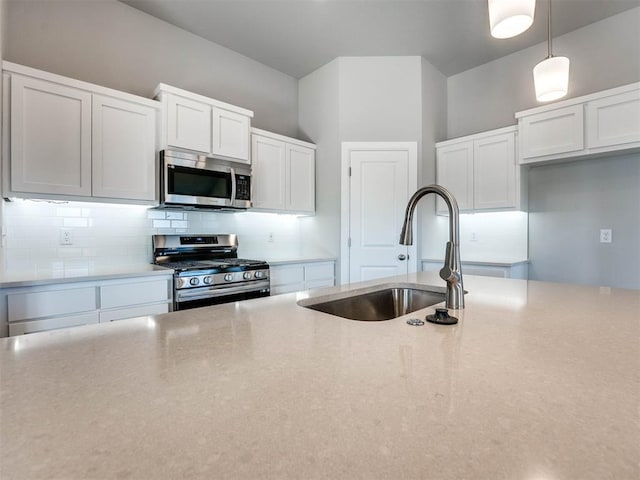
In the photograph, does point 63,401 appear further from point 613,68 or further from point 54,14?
point 613,68

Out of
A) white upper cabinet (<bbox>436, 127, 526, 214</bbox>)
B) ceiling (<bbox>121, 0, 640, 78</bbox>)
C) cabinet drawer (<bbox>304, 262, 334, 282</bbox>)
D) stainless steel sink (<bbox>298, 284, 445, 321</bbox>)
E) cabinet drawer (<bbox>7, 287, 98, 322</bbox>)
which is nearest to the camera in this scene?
stainless steel sink (<bbox>298, 284, 445, 321</bbox>)

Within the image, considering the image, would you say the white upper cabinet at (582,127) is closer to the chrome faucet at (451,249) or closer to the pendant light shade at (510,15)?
the pendant light shade at (510,15)

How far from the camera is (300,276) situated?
10.9ft

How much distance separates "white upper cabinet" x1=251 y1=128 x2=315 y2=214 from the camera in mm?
3344

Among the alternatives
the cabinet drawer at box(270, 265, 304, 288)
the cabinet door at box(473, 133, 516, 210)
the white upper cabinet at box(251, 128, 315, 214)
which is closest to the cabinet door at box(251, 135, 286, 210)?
the white upper cabinet at box(251, 128, 315, 214)

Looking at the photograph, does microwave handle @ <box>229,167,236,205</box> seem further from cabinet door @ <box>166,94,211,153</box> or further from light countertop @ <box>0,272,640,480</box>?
light countertop @ <box>0,272,640,480</box>

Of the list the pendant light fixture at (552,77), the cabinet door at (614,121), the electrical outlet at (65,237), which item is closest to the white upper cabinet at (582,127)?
the cabinet door at (614,121)

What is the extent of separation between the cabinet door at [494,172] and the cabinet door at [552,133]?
138mm

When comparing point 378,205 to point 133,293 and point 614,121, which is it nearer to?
point 614,121

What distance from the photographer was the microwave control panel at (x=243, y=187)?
3.02 meters

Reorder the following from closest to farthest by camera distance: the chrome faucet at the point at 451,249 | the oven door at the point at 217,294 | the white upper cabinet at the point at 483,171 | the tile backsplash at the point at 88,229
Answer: the chrome faucet at the point at 451,249 < the tile backsplash at the point at 88,229 < the oven door at the point at 217,294 < the white upper cabinet at the point at 483,171

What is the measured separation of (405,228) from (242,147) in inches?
93.5

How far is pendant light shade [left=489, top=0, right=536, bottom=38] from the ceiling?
179 cm

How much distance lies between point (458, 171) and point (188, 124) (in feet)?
8.85
